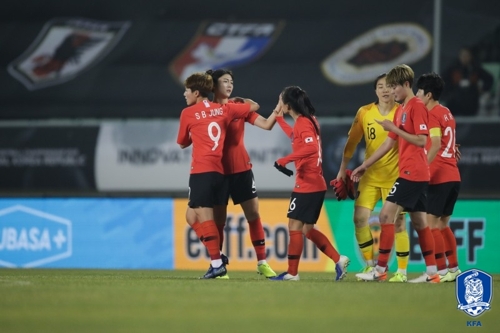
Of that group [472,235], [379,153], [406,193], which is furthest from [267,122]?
[472,235]

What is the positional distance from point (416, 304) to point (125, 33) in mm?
12134

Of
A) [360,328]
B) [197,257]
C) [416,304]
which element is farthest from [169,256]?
[360,328]

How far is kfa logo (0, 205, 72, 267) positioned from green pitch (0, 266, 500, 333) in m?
3.87

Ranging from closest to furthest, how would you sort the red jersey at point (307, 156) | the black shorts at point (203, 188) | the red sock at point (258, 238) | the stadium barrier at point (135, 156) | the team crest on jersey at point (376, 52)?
the red jersey at point (307, 156) → the black shorts at point (203, 188) → the red sock at point (258, 238) → the stadium barrier at point (135, 156) → the team crest on jersey at point (376, 52)

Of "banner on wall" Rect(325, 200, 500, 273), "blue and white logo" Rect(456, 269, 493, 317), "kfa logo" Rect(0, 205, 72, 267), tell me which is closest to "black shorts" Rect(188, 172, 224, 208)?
"blue and white logo" Rect(456, 269, 493, 317)

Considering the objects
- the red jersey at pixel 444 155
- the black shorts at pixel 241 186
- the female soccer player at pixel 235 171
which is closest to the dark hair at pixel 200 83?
the female soccer player at pixel 235 171

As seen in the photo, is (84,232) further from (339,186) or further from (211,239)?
(339,186)

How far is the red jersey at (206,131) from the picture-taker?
9328mm

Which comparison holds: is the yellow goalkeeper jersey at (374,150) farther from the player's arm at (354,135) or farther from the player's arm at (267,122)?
the player's arm at (267,122)

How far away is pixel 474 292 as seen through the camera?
24.5ft

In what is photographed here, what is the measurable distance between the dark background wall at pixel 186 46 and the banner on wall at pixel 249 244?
524 cm

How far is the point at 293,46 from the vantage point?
58.9 feet

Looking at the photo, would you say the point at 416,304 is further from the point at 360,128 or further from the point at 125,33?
the point at 125,33

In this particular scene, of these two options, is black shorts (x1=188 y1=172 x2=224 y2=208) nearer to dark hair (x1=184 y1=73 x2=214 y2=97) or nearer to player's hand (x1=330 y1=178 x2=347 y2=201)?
dark hair (x1=184 y1=73 x2=214 y2=97)
